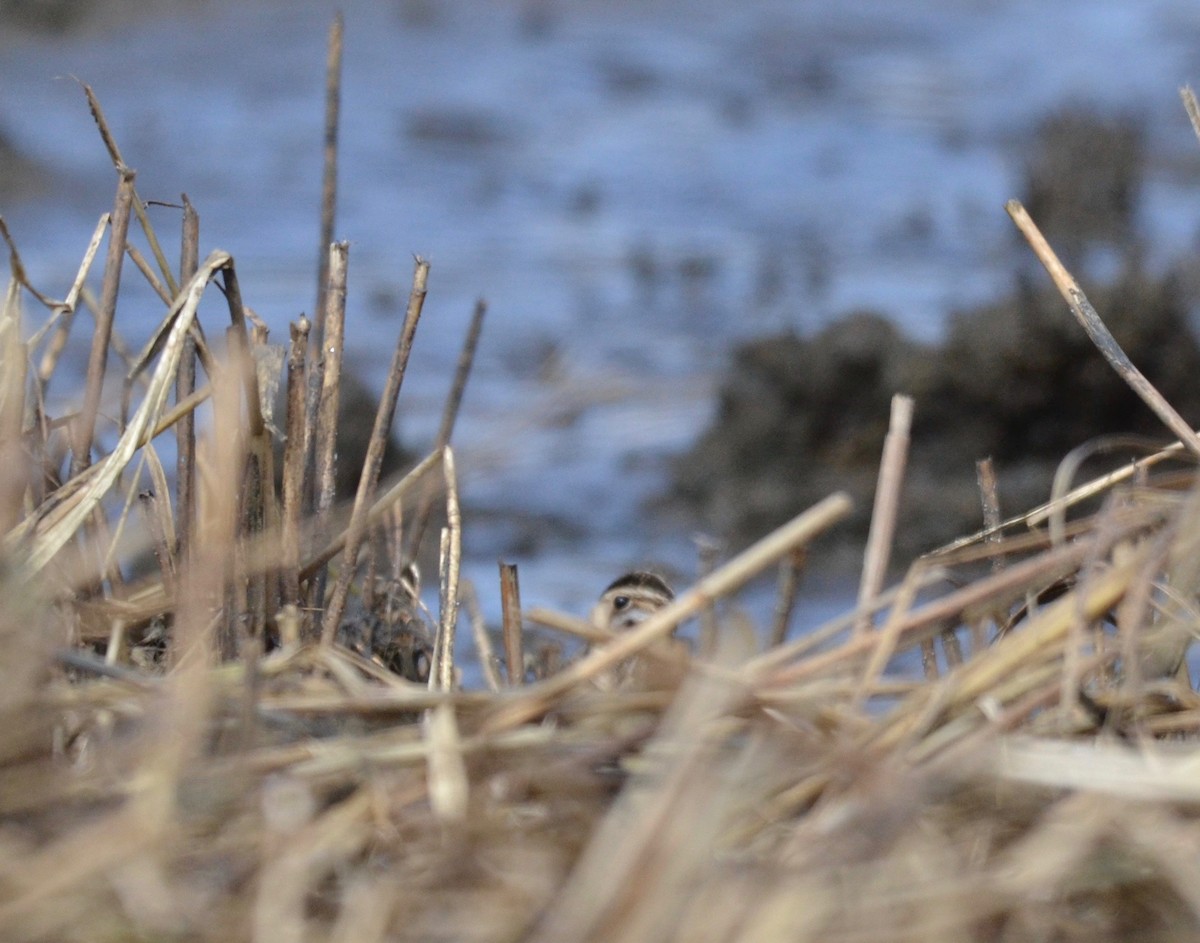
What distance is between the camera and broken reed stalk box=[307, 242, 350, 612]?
5.45 ft

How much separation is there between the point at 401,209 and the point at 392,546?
7.79 metres

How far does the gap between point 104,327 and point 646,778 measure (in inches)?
29.5

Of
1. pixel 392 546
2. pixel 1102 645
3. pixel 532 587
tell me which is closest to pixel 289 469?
pixel 392 546

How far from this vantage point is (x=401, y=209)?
9.65 m

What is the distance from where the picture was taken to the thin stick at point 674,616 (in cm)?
112

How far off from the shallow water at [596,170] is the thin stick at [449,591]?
202 centimetres

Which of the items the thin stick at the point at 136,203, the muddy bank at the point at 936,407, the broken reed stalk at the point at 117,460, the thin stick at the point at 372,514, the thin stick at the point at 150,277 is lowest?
the muddy bank at the point at 936,407

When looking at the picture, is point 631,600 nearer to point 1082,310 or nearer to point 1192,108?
point 1082,310

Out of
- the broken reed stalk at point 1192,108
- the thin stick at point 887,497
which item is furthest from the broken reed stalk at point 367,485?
the broken reed stalk at point 1192,108

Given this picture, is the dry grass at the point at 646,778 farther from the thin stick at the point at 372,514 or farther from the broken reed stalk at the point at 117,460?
the thin stick at the point at 372,514

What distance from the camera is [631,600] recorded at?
198 centimetres

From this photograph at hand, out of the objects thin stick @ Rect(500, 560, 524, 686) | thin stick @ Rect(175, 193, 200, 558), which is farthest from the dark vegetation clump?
thin stick @ Rect(175, 193, 200, 558)

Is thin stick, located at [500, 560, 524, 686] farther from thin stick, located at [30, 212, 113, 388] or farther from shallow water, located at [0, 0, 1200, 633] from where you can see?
shallow water, located at [0, 0, 1200, 633]

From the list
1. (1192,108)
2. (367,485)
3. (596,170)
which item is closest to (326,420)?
(367,485)
